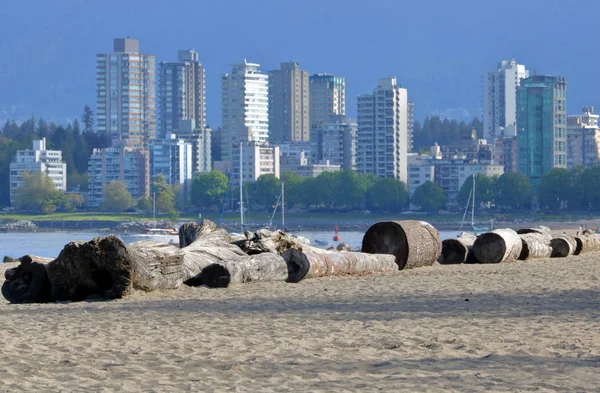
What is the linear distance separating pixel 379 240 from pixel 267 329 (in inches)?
429

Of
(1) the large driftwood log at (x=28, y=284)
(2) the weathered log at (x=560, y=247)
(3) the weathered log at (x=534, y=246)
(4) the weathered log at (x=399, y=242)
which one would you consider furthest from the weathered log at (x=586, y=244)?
(1) the large driftwood log at (x=28, y=284)

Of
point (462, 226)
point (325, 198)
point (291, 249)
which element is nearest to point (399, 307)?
point (291, 249)

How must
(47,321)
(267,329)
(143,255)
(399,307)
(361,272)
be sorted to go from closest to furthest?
(267,329) < (47,321) < (399,307) < (143,255) < (361,272)

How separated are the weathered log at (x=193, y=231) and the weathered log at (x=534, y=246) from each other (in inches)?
341

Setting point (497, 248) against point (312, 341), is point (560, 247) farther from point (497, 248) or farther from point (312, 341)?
point (312, 341)

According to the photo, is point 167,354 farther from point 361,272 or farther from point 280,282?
point 361,272

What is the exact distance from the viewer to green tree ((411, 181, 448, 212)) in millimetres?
191125

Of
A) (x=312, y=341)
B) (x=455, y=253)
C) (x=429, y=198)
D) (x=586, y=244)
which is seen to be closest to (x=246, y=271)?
(x=312, y=341)

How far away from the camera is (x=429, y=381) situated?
10000mm

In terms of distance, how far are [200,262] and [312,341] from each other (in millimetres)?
7379

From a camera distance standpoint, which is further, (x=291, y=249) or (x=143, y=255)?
(x=291, y=249)

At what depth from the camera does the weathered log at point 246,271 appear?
19047 mm

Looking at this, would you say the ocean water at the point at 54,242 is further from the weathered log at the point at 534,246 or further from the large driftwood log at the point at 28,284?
the large driftwood log at the point at 28,284

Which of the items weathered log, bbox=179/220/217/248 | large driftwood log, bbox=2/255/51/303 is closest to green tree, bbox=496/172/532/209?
weathered log, bbox=179/220/217/248
